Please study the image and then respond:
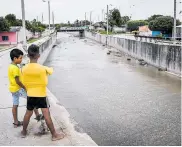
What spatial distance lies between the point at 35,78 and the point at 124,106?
208 inches

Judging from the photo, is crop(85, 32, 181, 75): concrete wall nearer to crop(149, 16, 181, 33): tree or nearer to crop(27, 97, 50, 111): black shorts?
crop(27, 97, 50, 111): black shorts

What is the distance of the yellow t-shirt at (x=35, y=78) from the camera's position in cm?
525

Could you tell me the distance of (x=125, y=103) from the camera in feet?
34.4

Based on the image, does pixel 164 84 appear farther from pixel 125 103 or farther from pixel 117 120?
pixel 117 120

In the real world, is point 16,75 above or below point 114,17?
below

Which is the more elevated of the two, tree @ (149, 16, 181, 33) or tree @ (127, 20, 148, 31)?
tree @ (127, 20, 148, 31)

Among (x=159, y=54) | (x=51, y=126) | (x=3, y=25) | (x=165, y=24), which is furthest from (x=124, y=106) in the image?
(x=3, y=25)

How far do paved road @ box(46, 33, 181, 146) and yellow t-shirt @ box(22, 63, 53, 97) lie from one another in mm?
1821

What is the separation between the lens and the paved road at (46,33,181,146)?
6.96m

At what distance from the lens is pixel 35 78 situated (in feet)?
17.3

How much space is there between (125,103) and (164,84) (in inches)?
188

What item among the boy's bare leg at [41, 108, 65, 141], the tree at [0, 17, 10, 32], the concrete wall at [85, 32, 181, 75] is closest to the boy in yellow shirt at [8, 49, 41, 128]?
the boy's bare leg at [41, 108, 65, 141]

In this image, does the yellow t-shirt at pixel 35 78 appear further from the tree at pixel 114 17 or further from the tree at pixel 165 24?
the tree at pixel 114 17

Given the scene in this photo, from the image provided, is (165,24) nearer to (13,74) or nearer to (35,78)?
(13,74)
